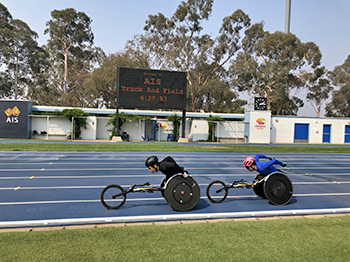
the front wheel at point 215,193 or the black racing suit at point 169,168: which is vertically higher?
the black racing suit at point 169,168

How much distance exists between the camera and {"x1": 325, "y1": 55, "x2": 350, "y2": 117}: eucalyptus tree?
5625 cm

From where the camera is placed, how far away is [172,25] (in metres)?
53.6

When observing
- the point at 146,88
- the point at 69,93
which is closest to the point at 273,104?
the point at 146,88

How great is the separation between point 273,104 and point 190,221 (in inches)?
2064

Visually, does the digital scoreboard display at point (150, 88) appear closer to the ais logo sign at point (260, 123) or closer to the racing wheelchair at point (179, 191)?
the ais logo sign at point (260, 123)

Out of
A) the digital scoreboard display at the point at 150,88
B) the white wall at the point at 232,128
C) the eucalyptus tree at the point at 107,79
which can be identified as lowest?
the white wall at the point at 232,128

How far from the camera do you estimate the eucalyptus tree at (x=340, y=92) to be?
185 feet

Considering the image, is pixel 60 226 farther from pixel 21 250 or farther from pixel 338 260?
pixel 338 260

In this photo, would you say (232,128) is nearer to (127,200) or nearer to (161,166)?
(127,200)

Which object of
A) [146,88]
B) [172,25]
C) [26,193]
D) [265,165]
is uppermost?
[172,25]

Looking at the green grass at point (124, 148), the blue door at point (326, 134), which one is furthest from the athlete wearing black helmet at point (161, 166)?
the blue door at point (326, 134)

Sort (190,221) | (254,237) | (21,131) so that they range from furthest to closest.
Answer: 1. (21,131)
2. (190,221)
3. (254,237)

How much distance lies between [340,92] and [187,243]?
209 ft

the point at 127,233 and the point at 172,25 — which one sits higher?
the point at 172,25
